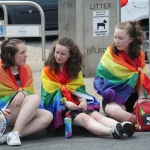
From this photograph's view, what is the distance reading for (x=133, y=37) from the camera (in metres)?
6.51

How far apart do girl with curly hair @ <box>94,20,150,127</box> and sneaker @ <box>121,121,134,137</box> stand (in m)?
0.47

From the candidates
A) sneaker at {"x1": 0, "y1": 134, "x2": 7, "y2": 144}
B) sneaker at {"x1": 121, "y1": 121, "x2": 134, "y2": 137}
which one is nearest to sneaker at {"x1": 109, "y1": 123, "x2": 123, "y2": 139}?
sneaker at {"x1": 121, "y1": 121, "x2": 134, "y2": 137}

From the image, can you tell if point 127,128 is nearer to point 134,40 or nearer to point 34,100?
point 34,100

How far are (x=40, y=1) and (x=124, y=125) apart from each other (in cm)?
804

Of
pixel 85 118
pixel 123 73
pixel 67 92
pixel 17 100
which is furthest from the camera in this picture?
pixel 123 73

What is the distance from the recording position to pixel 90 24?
8.86 meters

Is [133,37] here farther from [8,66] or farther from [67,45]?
[8,66]

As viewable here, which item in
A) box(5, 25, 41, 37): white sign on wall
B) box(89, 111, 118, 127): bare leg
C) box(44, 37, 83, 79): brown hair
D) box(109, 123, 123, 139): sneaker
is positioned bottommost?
box(109, 123, 123, 139): sneaker

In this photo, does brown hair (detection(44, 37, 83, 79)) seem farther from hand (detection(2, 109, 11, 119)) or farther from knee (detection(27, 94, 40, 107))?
hand (detection(2, 109, 11, 119))

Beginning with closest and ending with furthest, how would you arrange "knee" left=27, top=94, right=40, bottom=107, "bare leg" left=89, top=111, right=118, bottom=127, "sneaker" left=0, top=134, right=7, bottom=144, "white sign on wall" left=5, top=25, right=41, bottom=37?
"sneaker" left=0, top=134, right=7, bottom=144 → "knee" left=27, top=94, right=40, bottom=107 → "bare leg" left=89, top=111, right=118, bottom=127 → "white sign on wall" left=5, top=25, right=41, bottom=37

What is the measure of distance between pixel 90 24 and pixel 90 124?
3.16m

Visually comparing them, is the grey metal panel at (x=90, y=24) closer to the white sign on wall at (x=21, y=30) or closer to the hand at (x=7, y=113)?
the white sign on wall at (x=21, y=30)

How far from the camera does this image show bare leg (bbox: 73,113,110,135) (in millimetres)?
5875

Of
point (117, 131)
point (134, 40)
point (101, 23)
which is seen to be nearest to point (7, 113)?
point (117, 131)
